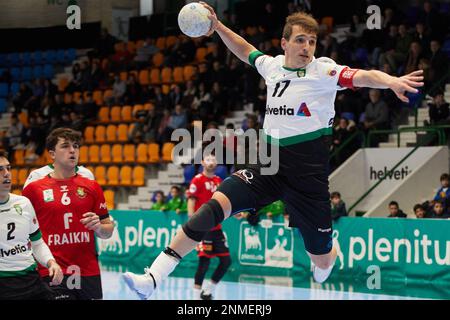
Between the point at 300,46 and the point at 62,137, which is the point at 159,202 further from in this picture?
the point at 300,46

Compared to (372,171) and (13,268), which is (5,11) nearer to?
(372,171)

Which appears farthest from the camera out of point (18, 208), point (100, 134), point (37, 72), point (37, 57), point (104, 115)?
point (37, 57)

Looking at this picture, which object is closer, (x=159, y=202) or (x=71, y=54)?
(x=159, y=202)

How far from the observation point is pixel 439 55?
1802 centimetres

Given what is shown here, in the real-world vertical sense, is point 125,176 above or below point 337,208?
above

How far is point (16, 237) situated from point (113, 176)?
1580 centimetres

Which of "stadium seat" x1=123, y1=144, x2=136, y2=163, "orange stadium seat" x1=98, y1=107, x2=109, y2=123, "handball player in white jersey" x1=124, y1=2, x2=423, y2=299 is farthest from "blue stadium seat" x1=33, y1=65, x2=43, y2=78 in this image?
"handball player in white jersey" x1=124, y1=2, x2=423, y2=299

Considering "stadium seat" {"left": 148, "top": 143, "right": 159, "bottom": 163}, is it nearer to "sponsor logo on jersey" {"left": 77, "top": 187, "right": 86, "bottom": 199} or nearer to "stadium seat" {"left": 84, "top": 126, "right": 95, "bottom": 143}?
"stadium seat" {"left": 84, "top": 126, "right": 95, "bottom": 143}

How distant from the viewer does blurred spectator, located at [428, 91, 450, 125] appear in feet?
56.7

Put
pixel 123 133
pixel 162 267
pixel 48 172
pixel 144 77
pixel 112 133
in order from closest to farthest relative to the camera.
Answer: pixel 162 267 < pixel 48 172 < pixel 123 133 < pixel 112 133 < pixel 144 77

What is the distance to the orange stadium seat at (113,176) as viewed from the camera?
22.9m

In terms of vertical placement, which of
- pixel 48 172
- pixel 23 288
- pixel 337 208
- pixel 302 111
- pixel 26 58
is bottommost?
pixel 337 208

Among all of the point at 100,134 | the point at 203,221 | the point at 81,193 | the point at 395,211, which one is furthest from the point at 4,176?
the point at 100,134

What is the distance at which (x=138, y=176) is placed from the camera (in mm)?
22750
